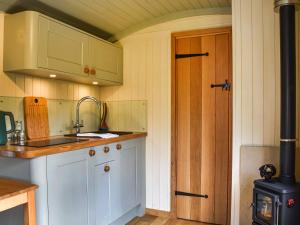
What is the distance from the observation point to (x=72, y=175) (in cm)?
197

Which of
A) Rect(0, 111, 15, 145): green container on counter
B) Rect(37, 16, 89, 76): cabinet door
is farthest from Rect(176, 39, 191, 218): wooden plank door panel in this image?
Rect(0, 111, 15, 145): green container on counter

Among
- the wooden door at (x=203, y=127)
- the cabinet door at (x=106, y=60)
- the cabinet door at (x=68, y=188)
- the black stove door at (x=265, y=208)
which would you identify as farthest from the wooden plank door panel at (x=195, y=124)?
the cabinet door at (x=68, y=188)

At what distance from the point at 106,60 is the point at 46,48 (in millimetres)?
820

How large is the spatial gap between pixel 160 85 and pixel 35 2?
4.74 feet

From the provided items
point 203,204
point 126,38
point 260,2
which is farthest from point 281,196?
point 126,38

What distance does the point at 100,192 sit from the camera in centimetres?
231

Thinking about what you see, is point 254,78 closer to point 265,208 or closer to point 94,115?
point 265,208

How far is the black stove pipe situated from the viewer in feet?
5.82

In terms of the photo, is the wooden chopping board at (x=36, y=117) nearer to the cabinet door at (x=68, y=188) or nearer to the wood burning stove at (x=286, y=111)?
the cabinet door at (x=68, y=188)

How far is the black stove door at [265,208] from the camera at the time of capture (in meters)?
1.71

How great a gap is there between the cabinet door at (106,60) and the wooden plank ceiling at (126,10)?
0.79 ft

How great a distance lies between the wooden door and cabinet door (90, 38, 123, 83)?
676mm

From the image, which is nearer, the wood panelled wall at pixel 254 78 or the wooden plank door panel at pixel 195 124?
the wood panelled wall at pixel 254 78

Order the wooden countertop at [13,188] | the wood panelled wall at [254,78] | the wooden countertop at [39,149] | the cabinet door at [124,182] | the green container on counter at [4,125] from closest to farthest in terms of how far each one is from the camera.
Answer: the wooden countertop at [13,188] → the wooden countertop at [39,149] → the green container on counter at [4,125] → the wood panelled wall at [254,78] → the cabinet door at [124,182]
